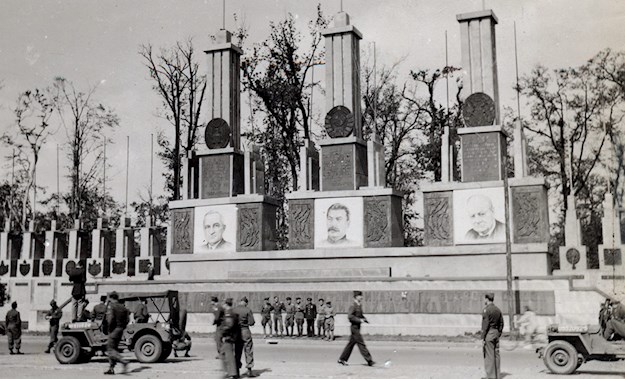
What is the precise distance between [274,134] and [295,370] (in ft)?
101

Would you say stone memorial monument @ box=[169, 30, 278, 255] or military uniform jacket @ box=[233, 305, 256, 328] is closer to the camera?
military uniform jacket @ box=[233, 305, 256, 328]

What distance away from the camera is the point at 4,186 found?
56.8 meters

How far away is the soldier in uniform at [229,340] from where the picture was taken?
14352 millimetres

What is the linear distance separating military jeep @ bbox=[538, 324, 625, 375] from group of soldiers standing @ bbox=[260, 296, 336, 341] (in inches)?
456

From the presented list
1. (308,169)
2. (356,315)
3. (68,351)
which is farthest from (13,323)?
(308,169)

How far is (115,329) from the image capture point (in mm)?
15859

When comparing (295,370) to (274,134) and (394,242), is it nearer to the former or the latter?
(394,242)

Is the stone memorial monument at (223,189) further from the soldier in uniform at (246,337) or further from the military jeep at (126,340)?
the soldier in uniform at (246,337)

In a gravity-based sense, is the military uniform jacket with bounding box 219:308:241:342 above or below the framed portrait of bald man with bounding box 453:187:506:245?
below

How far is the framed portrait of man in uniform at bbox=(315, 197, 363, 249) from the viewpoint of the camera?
97.1ft

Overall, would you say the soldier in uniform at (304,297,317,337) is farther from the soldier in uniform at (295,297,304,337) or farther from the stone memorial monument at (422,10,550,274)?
the stone memorial monument at (422,10,550,274)

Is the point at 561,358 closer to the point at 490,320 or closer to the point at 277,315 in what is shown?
the point at 490,320

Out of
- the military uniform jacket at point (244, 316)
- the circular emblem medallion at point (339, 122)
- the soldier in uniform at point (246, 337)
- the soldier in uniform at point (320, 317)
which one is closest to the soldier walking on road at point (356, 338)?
the soldier in uniform at point (246, 337)

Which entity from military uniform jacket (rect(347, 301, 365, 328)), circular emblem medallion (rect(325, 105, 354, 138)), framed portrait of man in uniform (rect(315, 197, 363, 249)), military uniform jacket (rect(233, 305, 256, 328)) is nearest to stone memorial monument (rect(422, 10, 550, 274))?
framed portrait of man in uniform (rect(315, 197, 363, 249))
